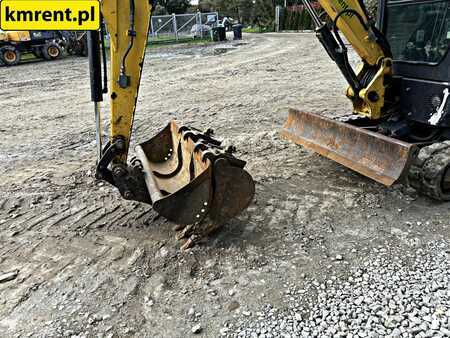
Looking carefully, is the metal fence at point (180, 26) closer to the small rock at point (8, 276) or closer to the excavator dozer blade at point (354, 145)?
the excavator dozer blade at point (354, 145)

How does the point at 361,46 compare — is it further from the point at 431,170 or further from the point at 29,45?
the point at 29,45

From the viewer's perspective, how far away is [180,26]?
2456 cm

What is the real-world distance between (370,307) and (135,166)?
2.10 meters

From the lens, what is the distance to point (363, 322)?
272 centimetres

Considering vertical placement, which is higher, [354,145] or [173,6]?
[173,6]

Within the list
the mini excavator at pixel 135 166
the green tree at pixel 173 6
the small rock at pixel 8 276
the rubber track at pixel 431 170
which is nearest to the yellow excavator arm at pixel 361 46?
the rubber track at pixel 431 170

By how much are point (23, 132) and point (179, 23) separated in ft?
61.9

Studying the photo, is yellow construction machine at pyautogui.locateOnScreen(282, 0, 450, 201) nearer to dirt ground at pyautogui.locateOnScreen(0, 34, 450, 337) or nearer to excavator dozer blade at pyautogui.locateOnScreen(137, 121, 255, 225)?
dirt ground at pyautogui.locateOnScreen(0, 34, 450, 337)

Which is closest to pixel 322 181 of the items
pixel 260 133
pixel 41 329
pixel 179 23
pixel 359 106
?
pixel 359 106

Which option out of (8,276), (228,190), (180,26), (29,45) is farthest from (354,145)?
(180,26)

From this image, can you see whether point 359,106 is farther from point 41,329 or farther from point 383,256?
point 41,329

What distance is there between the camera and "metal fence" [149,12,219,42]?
79.3 ft

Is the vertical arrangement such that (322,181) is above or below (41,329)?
above

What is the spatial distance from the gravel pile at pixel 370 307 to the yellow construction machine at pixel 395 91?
1.04m
